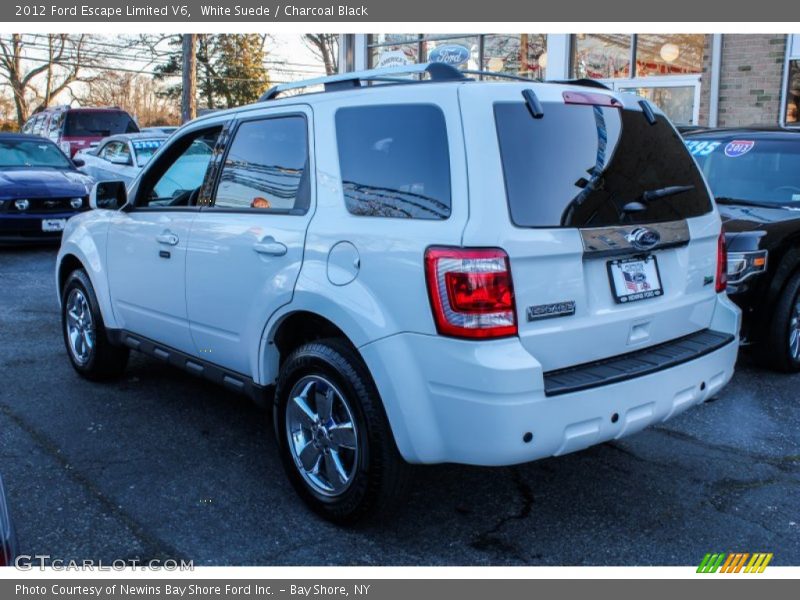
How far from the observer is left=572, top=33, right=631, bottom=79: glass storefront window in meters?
15.7

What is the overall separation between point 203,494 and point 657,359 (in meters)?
2.19

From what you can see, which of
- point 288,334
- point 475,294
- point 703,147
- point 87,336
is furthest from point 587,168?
point 703,147

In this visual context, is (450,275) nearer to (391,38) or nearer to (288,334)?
(288,334)

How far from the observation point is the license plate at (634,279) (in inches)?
133

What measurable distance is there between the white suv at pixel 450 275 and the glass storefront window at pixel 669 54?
11.8 metres

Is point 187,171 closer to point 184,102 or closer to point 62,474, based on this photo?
point 62,474

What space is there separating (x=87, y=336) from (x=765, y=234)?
4692 millimetres

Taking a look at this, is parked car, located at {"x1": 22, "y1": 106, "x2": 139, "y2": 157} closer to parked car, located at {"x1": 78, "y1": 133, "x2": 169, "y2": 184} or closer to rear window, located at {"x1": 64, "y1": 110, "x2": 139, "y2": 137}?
rear window, located at {"x1": 64, "y1": 110, "x2": 139, "y2": 137}

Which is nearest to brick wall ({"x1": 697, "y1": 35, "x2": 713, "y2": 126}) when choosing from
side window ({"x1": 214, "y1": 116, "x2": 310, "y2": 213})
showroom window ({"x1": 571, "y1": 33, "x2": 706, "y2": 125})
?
showroom window ({"x1": 571, "y1": 33, "x2": 706, "y2": 125})

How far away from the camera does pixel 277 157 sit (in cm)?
402

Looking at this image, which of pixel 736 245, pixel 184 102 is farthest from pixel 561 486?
pixel 184 102

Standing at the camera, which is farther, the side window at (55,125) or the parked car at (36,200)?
the side window at (55,125)

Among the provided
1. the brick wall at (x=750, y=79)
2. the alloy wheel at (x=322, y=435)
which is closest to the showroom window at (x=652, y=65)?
the brick wall at (x=750, y=79)

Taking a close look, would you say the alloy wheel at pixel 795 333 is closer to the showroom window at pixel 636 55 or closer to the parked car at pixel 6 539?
the parked car at pixel 6 539
